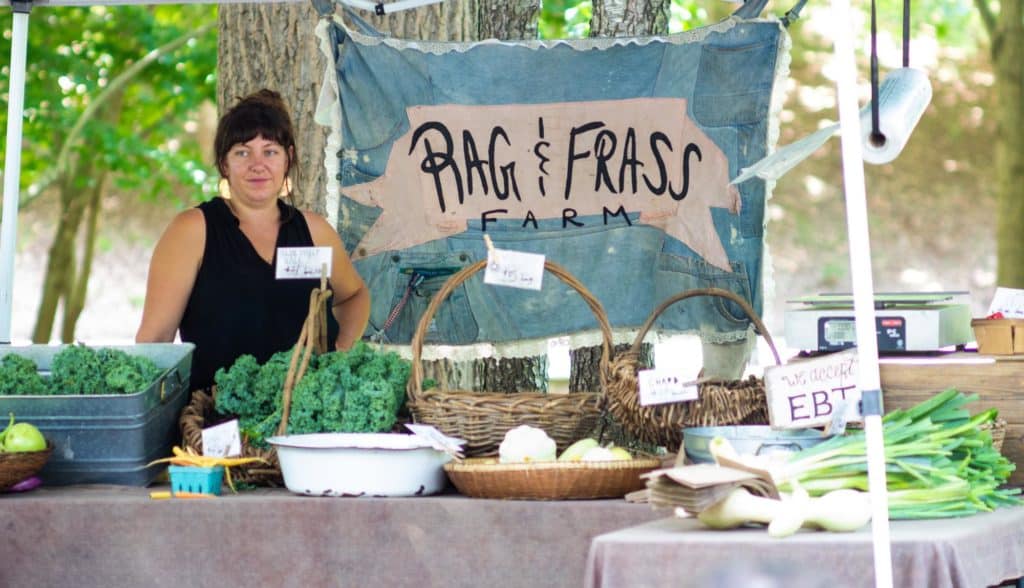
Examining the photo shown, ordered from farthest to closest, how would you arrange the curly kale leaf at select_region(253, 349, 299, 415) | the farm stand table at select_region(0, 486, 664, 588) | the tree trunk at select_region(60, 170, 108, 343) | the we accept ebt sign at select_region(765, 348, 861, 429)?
the tree trunk at select_region(60, 170, 108, 343), the curly kale leaf at select_region(253, 349, 299, 415), the farm stand table at select_region(0, 486, 664, 588), the we accept ebt sign at select_region(765, 348, 861, 429)

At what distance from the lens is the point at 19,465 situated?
9.41 ft

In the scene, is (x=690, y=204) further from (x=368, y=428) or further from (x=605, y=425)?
(x=368, y=428)

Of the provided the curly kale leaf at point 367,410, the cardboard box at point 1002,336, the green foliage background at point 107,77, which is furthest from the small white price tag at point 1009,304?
the green foliage background at point 107,77

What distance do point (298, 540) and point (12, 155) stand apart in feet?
5.59

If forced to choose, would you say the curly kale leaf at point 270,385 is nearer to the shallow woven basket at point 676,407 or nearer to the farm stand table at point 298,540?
the farm stand table at point 298,540

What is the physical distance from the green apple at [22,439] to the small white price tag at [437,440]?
839 millimetres

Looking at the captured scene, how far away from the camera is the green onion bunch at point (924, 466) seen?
7.72 feet

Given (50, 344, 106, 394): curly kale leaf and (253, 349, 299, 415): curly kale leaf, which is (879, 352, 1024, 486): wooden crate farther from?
(50, 344, 106, 394): curly kale leaf

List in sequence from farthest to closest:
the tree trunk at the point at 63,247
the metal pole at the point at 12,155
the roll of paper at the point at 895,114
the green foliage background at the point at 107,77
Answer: the tree trunk at the point at 63,247 < the green foliage background at the point at 107,77 < the metal pole at the point at 12,155 < the roll of paper at the point at 895,114

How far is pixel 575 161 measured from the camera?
4.09m

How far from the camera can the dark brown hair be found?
3.78 metres

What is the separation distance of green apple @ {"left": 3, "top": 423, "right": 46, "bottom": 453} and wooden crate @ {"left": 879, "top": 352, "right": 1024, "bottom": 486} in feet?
6.23

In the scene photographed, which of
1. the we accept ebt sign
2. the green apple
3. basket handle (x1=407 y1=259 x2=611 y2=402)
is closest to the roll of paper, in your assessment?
the we accept ebt sign

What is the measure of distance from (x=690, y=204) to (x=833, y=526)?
6.24 ft
